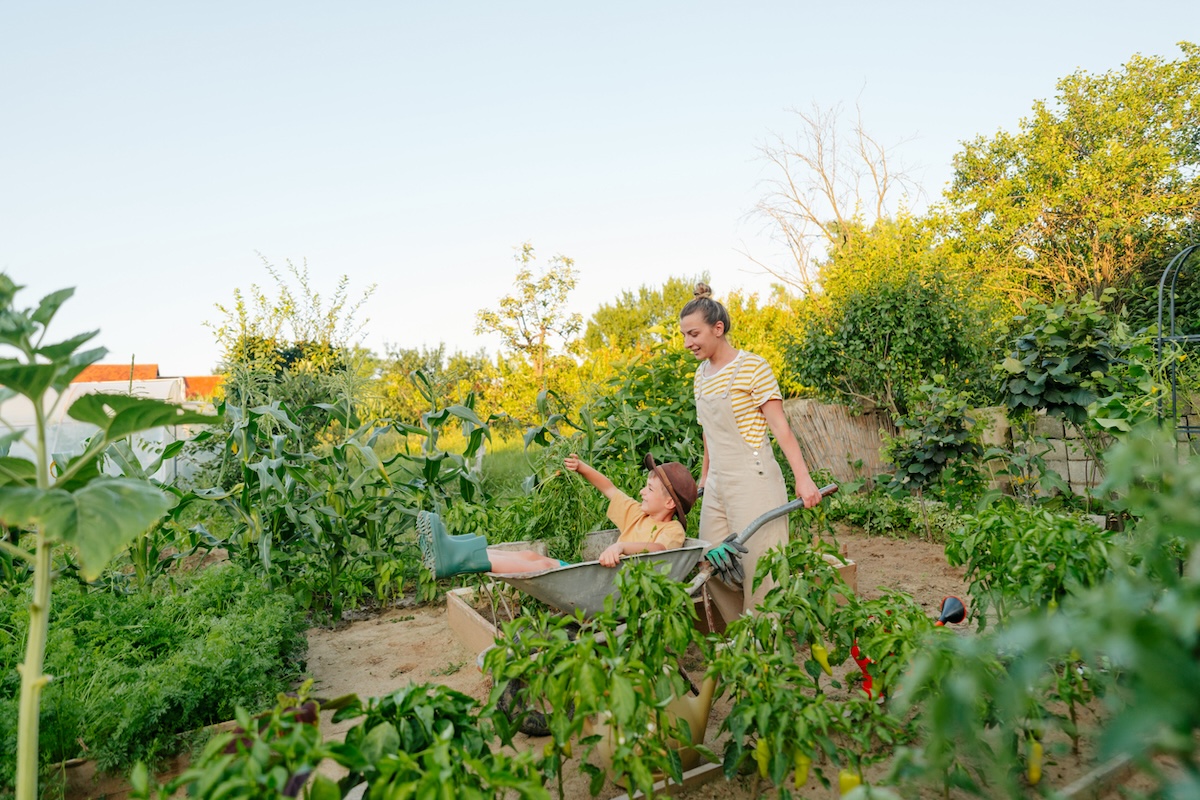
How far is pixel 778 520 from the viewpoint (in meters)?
2.69

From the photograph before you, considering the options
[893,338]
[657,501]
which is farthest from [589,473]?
[893,338]

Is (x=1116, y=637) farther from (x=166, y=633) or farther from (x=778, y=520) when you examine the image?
(x=166, y=633)

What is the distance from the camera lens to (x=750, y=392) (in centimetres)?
272

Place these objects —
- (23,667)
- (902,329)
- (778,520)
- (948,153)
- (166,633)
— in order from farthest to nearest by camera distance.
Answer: (948,153)
(902,329)
(778,520)
(166,633)
(23,667)

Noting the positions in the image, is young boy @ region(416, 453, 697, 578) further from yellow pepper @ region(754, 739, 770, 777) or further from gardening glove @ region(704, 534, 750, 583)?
yellow pepper @ region(754, 739, 770, 777)

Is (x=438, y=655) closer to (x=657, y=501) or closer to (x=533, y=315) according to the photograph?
(x=657, y=501)

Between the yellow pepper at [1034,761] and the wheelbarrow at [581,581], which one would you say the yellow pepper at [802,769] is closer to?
the yellow pepper at [1034,761]

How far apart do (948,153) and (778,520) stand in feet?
59.5

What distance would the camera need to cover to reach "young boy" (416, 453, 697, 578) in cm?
244

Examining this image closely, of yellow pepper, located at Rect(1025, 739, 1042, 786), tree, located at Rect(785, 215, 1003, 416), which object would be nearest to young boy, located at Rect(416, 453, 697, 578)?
yellow pepper, located at Rect(1025, 739, 1042, 786)

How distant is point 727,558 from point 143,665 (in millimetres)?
1900

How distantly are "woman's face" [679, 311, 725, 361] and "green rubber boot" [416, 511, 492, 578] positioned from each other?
1.11 m

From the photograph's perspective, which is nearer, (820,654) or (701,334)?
(820,654)

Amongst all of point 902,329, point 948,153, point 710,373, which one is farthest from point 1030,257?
point 710,373
